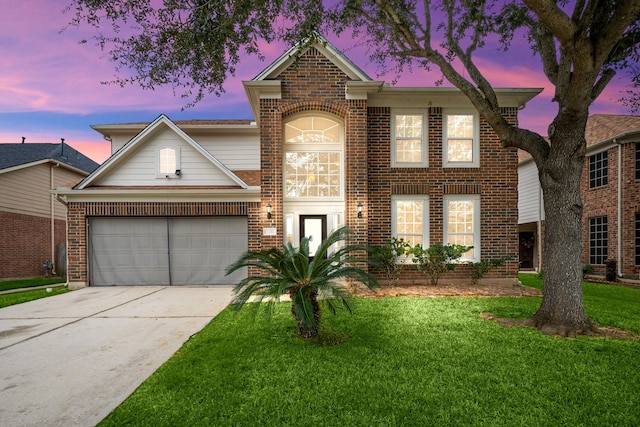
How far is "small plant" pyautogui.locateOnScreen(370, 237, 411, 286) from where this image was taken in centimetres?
1012

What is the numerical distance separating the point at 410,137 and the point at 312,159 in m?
3.33

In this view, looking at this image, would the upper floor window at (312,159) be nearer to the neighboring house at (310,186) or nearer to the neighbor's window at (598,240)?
the neighboring house at (310,186)

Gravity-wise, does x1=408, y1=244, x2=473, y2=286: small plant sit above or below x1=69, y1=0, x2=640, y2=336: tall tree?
below

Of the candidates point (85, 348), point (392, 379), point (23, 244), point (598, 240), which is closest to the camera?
point (392, 379)

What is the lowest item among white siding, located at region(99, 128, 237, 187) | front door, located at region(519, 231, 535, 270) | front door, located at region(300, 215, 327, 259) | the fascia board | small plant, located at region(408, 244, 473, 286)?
front door, located at region(519, 231, 535, 270)

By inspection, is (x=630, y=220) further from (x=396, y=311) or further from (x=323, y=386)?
(x=323, y=386)

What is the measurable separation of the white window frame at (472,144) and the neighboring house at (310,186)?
3 cm

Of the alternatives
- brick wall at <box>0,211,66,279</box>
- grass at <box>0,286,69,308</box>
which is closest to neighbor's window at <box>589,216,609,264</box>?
grass at <box>0,286,69,308</box>

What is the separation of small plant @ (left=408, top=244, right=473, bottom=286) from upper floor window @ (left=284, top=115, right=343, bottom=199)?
3.21 metres

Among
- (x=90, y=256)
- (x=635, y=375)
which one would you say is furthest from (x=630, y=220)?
(x=90, y=256)

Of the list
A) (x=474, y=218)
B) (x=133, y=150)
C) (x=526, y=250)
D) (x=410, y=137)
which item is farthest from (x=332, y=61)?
(x=526, y=250)

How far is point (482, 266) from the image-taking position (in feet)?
34.0

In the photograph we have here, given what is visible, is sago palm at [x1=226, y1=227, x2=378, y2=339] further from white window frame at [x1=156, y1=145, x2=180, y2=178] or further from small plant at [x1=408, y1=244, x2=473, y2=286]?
white window frame at [x1=156, y1=145, x2=180, y2=178]

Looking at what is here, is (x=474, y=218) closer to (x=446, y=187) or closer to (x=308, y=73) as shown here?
(x=446, y=187)
